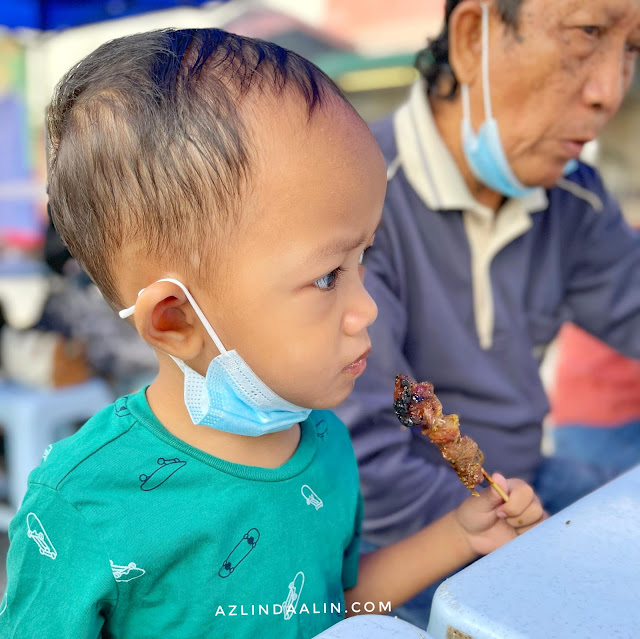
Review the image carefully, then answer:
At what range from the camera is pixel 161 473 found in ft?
3.91

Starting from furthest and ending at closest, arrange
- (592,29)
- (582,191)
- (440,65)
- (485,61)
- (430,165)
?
(582,191) < (440,65) < (430,165) < (485,61) < (592,29)

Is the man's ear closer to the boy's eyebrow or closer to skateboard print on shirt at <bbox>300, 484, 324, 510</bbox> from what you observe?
the boy's eyebrow

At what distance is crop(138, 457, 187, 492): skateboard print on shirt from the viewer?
1173mm

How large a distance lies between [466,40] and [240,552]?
5.11ft

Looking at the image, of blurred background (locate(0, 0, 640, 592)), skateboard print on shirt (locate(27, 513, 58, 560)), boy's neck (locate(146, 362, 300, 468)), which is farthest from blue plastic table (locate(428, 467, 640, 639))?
blurred background (locate(0, 0, 640, 592))

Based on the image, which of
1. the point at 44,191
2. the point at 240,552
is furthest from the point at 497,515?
the point at 44,191

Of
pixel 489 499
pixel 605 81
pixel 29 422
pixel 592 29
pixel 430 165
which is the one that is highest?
pixel 592 29

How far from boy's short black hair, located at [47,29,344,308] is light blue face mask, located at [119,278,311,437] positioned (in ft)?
0.52

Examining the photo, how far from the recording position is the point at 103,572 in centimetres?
109

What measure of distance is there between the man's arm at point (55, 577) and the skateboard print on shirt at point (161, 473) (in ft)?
0.37

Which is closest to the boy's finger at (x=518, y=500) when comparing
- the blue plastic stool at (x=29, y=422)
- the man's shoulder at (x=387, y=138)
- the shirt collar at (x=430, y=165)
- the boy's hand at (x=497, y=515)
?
the boy's hand at (x=497, y=515)

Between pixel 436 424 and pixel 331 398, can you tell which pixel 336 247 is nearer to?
pixel 331 398

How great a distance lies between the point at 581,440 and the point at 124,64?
8.62 ft

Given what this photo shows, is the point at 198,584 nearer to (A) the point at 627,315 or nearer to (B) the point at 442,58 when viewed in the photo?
(B) the point at 442,58
